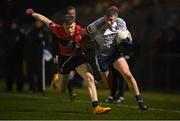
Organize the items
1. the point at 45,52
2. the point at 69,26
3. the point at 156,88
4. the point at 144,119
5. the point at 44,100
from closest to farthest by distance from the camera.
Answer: the point at 144,119
the point at 69,26
the point at 44,100
the point at 45,52
the point at 156,88

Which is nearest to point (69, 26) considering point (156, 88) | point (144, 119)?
point (144, 119)

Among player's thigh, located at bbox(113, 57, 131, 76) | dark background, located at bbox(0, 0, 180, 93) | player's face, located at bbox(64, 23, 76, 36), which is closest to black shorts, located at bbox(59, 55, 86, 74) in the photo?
player's face, located at bbox(64, 23, 76, 36)

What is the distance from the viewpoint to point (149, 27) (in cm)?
2991

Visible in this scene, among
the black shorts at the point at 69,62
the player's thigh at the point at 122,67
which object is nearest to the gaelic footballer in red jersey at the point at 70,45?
the black shorts at the point at 69,62

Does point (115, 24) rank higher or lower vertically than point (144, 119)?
higher

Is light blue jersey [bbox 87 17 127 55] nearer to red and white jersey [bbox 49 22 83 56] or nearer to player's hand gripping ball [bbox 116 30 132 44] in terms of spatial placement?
player's hand gripping ball [bbox 116 30 132 44]

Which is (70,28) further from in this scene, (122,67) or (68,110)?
(68,110)

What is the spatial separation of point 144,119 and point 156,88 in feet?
45.0

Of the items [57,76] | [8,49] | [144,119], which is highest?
[8,49]

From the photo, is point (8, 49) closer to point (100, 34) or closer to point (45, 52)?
point (45, 52)

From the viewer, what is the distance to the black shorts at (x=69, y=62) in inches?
653

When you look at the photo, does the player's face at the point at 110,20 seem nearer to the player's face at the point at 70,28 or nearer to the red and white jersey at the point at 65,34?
the red and white jersey at the point at 65,34

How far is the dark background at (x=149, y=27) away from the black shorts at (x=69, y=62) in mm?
10311

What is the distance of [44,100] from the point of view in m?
20.6
